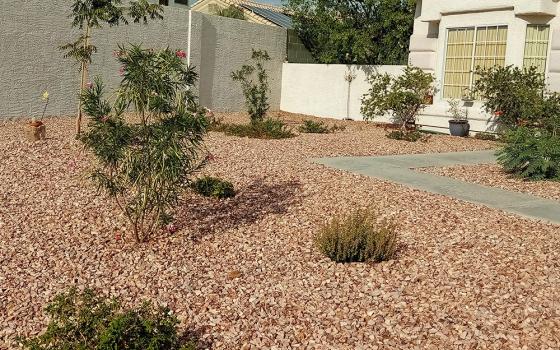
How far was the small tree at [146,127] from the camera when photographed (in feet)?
18.4

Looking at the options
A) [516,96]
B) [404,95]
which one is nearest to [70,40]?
[404,95]

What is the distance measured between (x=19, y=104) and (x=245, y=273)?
10.9m

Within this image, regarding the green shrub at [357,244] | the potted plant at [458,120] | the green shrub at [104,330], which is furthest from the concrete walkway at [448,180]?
the green shrub at [104,330]

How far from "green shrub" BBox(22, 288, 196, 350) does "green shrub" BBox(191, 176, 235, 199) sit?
12.0 feet

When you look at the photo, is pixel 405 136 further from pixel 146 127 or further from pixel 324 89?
pixel 146 127

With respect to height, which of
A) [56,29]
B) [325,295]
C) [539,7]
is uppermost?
[539,7]

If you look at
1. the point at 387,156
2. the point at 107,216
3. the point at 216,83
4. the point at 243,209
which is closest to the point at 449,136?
the point at 387,156

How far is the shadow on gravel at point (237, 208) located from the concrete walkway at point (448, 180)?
1779 millimetres

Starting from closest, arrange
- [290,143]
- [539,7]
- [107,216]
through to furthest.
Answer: [107,216] < [290,143] < [539,7]

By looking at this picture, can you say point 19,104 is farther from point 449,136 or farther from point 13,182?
point 449,136

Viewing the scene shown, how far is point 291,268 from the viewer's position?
219 inches

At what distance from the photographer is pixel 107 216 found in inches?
274

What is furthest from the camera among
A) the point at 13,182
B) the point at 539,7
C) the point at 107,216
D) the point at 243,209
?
the point at 539,7

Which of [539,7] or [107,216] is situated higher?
[539,7]
